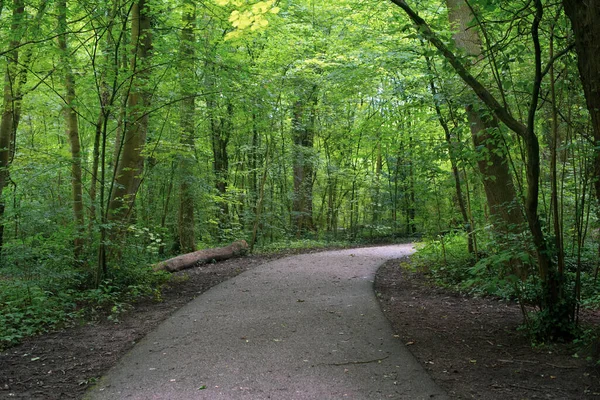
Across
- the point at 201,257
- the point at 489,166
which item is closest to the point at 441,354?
the point at 489,166

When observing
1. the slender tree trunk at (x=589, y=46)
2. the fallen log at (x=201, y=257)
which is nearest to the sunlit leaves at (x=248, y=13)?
the slender tree trunk at (x=589, y=46)

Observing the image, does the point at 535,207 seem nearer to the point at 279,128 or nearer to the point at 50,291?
the point at 50,291

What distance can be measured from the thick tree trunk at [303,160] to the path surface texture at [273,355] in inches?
442

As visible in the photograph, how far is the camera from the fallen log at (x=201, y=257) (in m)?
10.9

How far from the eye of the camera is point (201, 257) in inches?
481

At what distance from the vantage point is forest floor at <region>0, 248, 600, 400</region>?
365 cm

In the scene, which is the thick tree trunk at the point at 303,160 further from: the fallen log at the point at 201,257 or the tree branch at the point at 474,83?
the tree branch at the point at 474,83

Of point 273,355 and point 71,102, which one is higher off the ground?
point 71,102

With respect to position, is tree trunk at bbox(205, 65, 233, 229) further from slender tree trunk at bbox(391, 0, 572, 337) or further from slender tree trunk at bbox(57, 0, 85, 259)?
slender tree trunk at bbox(391, 0, 572, 337)

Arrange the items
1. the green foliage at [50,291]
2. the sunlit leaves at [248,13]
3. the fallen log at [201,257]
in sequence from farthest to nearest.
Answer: the fallen log at [201,257], the green foliage at [50,291], the sunlit leaves at [248,13]

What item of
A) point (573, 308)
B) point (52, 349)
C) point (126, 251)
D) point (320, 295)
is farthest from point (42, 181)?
point (573, 308)

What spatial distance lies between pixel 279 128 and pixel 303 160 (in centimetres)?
222

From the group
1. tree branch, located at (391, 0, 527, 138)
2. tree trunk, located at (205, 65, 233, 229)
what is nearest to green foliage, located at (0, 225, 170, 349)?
tree branch, located at (391, 0, 527, 138)

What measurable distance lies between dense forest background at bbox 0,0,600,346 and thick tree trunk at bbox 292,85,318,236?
204cm
